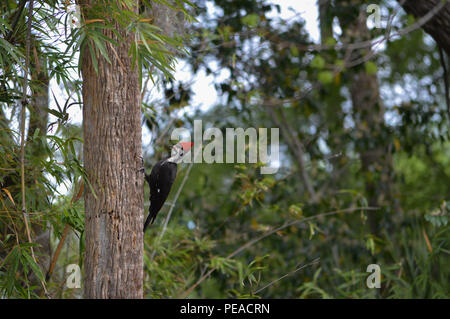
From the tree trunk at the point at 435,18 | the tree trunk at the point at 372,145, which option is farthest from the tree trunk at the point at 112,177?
the tree trunk at the point at 372,145

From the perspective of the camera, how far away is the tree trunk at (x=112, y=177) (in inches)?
71.4

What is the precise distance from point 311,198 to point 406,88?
2951mm

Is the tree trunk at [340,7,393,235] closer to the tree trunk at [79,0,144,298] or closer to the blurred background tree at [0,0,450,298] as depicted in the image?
the blurred background tree at [0,0,450,298]

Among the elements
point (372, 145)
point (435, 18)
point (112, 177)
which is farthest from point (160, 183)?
point (372, 145)

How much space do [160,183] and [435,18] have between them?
A: 6.51 feet

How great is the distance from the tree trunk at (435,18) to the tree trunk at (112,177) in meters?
2.04

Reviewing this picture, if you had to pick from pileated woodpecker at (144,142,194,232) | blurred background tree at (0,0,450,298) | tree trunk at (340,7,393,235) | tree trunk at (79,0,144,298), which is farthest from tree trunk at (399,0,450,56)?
tree trunk at (79,0,144,298)

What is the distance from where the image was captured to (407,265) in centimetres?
382

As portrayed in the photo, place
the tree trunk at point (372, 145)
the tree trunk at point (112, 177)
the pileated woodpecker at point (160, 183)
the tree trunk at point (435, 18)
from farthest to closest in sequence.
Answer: the tree trunk at point (372, 145) → the tree trunk at point (435, 18) → the pileated woodpecker at point (160, 183) → the tree trunk at point (112, 177)

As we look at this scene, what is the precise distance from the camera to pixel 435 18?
3092 millimetres

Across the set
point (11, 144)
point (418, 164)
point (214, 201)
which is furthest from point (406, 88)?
point (11, 144)

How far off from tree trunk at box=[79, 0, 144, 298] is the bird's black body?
0.57 metres

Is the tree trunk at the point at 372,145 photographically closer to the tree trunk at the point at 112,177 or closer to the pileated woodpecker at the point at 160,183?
the pileated woodpecker at the point at 160,183
